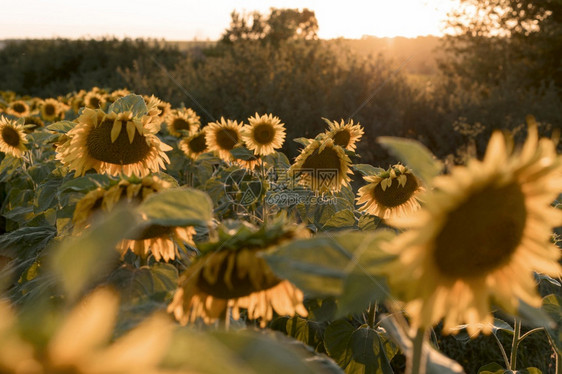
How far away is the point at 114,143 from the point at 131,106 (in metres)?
0.16

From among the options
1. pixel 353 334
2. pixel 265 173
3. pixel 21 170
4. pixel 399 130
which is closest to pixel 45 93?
pixel 399 130

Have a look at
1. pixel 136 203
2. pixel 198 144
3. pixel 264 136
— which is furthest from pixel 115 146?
pixel 198 144

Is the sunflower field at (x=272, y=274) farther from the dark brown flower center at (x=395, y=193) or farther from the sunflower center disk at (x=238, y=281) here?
the dark brown flower center at (x=395, y=193)

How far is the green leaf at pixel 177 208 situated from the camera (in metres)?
0.54

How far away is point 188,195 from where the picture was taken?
565 millimetres

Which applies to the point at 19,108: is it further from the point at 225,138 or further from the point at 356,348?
the point at 356,348

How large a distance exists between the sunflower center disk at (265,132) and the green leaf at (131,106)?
122 centimetres

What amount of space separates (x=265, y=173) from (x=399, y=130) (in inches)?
227

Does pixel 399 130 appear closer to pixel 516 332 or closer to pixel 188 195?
pixel 516 332

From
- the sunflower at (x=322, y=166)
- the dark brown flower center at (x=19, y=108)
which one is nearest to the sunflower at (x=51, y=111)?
the dark brown flower center at (x=19, y=108)

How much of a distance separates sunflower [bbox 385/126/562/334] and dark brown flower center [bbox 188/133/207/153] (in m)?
2.72

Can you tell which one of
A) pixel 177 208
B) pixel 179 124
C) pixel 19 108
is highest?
pixel 177 208

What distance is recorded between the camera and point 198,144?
3160mm

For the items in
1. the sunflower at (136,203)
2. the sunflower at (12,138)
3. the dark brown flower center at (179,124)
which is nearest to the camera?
the sunflower at (136,203)
